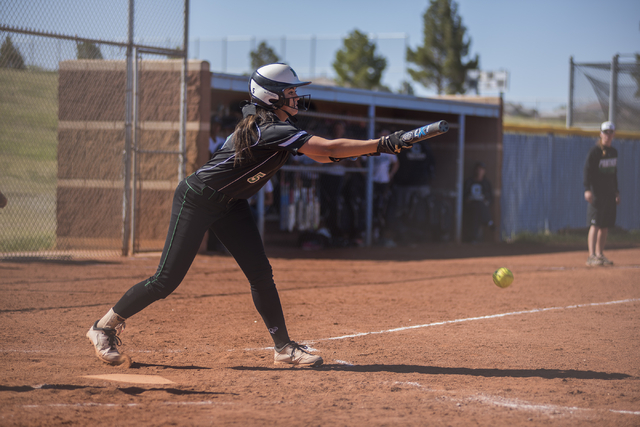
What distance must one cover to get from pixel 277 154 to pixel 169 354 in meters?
1.92

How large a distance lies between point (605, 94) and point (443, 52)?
2507 cm

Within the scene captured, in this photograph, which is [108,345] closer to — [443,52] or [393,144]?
[393,144]

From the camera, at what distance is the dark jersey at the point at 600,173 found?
Result: 423 inches

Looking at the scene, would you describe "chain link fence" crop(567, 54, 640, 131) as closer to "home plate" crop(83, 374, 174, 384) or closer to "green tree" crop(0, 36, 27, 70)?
"green tree" crop(0, 36, 27, 70)

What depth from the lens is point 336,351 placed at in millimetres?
5254

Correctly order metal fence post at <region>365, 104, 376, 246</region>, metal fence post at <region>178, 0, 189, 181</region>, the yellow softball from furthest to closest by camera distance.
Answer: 1. metal fence post at <region>365, 104, 376, 246</region>
2. metal fence post at <region>178, 0, 189, 181</region>
3. the yellow softball

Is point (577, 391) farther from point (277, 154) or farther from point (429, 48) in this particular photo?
point (429, 48)

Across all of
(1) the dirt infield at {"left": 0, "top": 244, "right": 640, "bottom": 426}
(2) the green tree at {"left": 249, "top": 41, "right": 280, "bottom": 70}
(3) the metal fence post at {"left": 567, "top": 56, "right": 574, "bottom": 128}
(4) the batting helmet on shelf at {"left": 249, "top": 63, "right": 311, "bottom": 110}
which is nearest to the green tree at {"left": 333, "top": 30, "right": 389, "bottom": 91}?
(2) the green tree at {"left": 249, "top": 41, "right": 280, "bottom": 70}

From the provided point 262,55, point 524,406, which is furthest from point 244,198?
point 262,55

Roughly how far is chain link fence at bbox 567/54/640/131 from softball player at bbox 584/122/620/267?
7.72 metres

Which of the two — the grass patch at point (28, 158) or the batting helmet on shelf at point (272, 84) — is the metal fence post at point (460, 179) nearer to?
the grass patch at point (28, 158)

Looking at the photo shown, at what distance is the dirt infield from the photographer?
12.3 feet

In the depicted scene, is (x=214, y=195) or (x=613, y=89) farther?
(x=613, y=89)

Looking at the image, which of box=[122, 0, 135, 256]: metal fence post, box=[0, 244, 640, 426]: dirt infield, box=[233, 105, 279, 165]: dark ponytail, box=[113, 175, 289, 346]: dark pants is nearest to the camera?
box=[0, 244, 640, 426]: dirt infield
